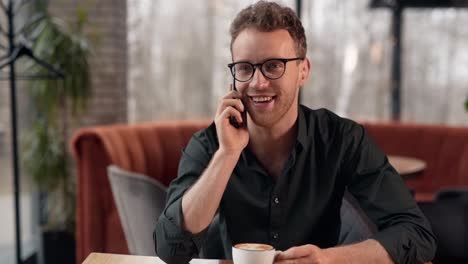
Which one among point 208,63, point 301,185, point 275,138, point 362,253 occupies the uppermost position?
point 208,63

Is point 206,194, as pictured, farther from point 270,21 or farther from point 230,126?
point 270,21

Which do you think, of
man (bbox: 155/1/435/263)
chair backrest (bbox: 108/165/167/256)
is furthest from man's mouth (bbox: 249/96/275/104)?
chair backrest (bbox: 108/165/167/256)

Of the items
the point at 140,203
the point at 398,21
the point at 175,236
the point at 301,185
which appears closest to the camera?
the point at 175,236

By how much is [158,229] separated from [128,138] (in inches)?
95.4

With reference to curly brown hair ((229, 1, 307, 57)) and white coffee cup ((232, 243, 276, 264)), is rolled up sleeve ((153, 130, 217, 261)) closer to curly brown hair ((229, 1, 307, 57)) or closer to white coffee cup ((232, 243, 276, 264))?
white coffee cup ((232, 243, 276, 264))

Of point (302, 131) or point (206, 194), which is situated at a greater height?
point (302, 131)

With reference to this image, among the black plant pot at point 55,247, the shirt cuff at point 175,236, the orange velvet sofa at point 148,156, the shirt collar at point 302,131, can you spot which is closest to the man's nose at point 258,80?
the shirt collar at point 302,131

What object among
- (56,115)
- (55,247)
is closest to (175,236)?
(55,247)

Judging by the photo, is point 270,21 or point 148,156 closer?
point 270,21

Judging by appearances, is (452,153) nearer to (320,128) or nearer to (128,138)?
(128,138)

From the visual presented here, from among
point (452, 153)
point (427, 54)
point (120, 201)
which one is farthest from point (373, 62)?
point (120, 201)

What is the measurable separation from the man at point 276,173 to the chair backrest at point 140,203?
2.18ft

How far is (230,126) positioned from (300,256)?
0.45 m

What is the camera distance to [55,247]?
385 cm
